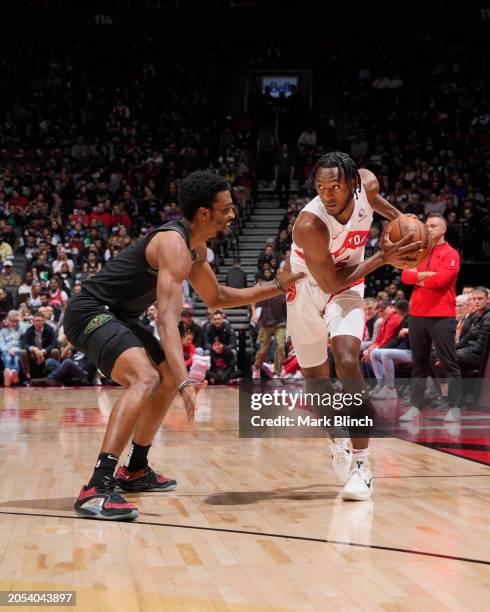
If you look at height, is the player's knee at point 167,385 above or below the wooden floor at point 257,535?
above

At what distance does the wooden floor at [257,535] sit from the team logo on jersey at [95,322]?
911 millimetres

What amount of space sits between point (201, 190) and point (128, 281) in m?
0.63

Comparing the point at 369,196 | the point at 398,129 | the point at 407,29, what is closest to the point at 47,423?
the point at 369,196

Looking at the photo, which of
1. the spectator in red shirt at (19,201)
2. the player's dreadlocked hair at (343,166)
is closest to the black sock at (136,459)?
the player's dreadlocked hair at (343,166)

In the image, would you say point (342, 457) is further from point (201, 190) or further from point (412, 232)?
point (201, 190)

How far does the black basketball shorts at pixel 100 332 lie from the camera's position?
4312 mm

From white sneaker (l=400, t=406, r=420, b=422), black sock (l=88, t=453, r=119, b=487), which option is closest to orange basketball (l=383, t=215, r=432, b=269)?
black sock (l=88, t=453, r=119, b=487)

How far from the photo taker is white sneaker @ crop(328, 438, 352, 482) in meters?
4.74

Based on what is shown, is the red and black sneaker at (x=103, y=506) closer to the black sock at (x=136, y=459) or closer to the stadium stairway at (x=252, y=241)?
the black sock at (x=136, y=459)

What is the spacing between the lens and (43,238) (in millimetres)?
17250

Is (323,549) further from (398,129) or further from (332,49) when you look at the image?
(332,49)

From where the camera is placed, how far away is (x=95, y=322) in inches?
175

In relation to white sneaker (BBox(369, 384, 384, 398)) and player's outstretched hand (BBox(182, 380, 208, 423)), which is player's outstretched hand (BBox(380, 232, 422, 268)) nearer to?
player's outstretched hand (BBox(182, 380, 208, 423))

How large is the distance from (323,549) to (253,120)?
2016cm
